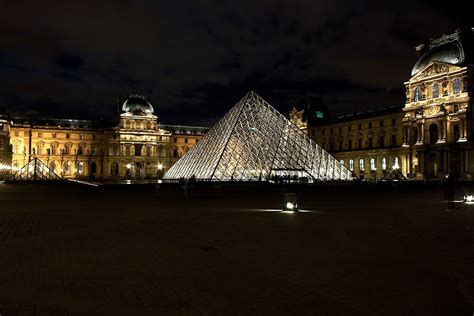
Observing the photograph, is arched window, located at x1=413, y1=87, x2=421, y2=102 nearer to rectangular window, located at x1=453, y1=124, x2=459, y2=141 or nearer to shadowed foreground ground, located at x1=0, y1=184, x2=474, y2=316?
rectangular window, located at x1=453, y1=124, x2=459, y2=141

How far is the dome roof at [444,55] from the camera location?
1871 inches

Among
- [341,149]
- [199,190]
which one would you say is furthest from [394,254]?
[341,149]

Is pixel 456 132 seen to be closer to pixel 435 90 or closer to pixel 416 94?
pixel 435 90

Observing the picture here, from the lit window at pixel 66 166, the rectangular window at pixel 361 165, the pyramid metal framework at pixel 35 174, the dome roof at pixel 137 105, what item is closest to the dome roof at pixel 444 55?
the rectangular window at pixel 361 165

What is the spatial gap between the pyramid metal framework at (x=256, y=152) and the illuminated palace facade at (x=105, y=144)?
36.8 m

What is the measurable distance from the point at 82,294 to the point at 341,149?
2636 inches

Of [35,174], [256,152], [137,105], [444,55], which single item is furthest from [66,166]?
[444,55]

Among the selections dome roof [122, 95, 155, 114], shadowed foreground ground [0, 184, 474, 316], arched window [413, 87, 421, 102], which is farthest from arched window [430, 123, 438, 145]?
dome roof [122, 95, 155, 114]

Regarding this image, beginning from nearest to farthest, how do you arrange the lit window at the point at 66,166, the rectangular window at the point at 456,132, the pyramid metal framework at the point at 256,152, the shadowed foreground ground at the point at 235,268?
the shadowed foreground ground at the point at 235,268, the pyramid metal framework at the point at 256,152, the rectangular window at the point at 456,132, the lit window at the point at 66,166

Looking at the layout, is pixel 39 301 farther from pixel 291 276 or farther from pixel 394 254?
pixel 394 254

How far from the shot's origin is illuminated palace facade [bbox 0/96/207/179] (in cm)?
7556

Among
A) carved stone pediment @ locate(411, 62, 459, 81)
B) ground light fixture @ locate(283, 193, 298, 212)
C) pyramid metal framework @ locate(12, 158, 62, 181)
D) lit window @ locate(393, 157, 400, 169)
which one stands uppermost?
carved stone pediment @ locate(411, 62, 459, 81)

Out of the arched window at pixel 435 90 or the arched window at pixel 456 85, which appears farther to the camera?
the arched window at pixel 435 90

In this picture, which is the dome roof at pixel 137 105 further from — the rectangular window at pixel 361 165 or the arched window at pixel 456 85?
the arched window at pixel 456 85
